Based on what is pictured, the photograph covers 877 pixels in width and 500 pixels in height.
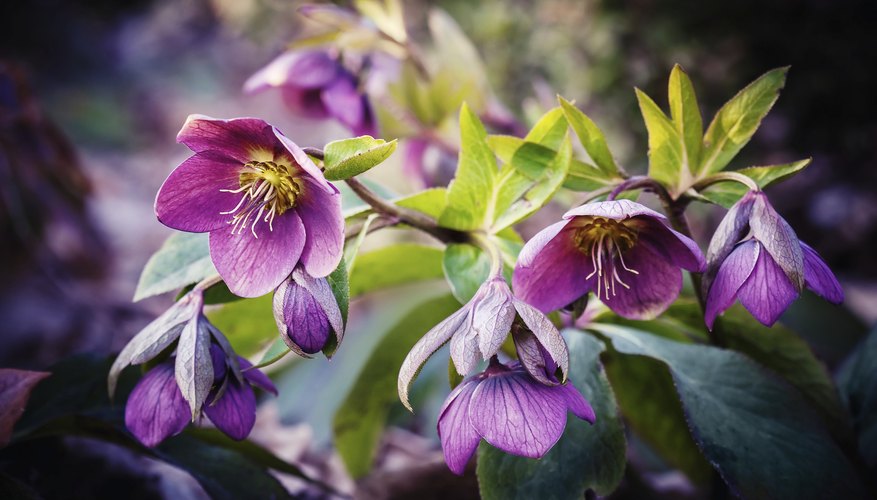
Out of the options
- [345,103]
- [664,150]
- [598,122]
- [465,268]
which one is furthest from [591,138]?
[598,122]

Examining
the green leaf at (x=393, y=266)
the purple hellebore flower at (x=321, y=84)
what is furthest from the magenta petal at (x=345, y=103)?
the green leaf at (x=393, y=266)

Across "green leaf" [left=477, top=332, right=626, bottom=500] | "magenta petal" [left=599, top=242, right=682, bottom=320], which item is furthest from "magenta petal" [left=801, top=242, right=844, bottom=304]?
"green leaf" [left=477, top=332, right=626, bottom=500]

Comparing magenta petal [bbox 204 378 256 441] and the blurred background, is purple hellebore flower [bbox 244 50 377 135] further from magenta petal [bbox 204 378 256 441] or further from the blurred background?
magenta petal [bbox 204 378 256 441]

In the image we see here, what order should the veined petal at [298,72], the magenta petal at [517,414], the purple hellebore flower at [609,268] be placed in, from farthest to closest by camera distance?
the veined petal at [298,72] < the purple hellebore flower at [609,268] < the magenta petal at [517,414]

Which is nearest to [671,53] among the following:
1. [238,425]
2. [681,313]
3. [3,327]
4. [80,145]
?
[681,313]

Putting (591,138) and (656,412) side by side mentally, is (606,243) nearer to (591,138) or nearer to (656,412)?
(591,138)

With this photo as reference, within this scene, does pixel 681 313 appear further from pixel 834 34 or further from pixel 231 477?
pixel 834 34

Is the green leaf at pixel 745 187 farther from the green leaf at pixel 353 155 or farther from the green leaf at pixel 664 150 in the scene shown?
the green leaf at pixel 353 155
